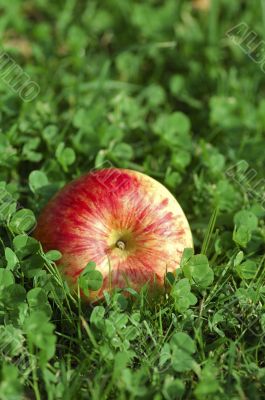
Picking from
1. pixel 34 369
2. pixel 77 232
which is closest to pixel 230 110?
pixel 77 232

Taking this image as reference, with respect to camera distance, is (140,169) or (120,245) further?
(140,169)

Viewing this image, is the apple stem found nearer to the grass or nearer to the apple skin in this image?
the apple skin

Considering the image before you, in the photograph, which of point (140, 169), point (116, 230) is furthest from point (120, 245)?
point (140, 169)

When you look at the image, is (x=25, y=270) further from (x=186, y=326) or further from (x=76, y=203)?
(x=186, y=326)

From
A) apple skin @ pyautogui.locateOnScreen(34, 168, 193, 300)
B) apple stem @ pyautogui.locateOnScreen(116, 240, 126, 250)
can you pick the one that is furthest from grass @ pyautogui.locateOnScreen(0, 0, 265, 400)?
apple stem @ pyautogui.locateOnScreen(116, 240, 126, 250)

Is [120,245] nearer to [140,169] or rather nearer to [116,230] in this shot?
[116,230]

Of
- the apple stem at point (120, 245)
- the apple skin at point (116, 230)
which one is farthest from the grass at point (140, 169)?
the apple stem at point (120, 245)

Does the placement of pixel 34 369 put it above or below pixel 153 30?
below
